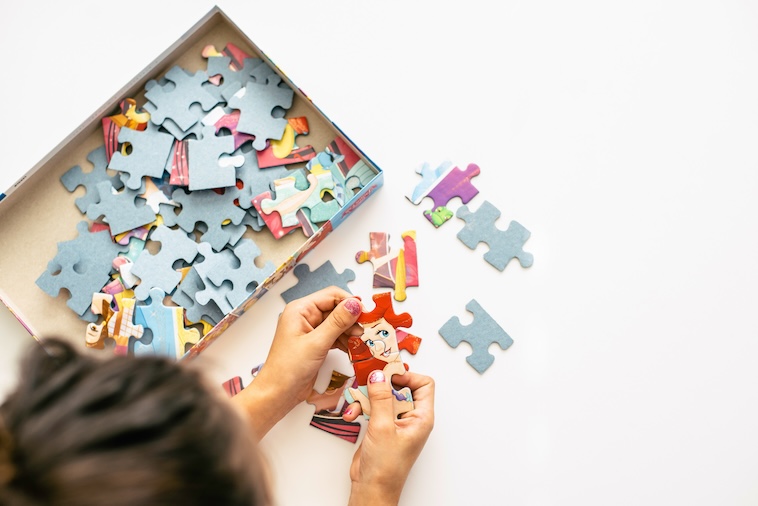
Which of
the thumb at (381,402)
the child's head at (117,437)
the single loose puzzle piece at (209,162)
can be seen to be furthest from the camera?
the single loose puzzle piece at (209,162)

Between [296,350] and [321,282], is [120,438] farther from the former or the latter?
[321,282]

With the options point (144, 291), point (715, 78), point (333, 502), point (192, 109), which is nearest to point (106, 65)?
point (192, 109)

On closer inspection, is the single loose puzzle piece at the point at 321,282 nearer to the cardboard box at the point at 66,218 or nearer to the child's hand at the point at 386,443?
the cardboard box at the point at 66,218

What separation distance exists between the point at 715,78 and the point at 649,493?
35.8 inches

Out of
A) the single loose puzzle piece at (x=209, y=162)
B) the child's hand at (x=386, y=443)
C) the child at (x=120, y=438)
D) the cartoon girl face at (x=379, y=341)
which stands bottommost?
the child's hand at (x=386, y=443)

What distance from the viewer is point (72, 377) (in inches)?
23.0

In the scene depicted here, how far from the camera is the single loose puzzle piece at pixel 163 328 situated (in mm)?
1140

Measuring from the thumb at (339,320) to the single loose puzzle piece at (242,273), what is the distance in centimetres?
16

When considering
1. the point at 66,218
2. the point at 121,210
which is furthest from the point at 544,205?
the point at 66,218

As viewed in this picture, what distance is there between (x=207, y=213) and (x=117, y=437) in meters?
0.70

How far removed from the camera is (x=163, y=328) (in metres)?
1.15

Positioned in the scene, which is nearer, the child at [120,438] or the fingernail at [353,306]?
the child at [120,438]

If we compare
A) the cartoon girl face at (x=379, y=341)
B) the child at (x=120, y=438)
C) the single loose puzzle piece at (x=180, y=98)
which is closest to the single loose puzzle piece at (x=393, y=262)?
the cartoon girl face at (x=379, y=341)

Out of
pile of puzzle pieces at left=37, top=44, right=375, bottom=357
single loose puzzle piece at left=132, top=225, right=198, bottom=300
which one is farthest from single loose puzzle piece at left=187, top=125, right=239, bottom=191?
single loose puzzle piece at left=132, top=225, right=198, bottom=300
